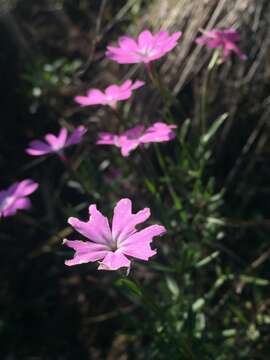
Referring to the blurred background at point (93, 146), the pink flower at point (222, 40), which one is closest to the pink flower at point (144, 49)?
the pink flower at point (222, 40)

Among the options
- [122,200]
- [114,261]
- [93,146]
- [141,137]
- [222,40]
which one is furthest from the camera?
[93,146]

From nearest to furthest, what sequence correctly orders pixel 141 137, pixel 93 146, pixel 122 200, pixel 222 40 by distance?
pixel 122 200 → pixel 141 137 → pixel 222 40 → pixel 93 146

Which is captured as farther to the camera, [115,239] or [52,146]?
[52,146]

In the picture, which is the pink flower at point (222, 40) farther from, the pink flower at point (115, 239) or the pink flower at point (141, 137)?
the pink flower at point (115, 239)

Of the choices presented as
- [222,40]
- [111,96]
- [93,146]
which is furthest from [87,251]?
[93,146]

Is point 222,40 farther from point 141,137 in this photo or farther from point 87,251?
point 87,251

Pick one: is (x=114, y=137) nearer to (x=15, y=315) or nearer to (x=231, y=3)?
(x=231, y=3)

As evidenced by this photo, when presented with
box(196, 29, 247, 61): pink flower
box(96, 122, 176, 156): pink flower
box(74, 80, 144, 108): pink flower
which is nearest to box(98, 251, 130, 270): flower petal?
box(96, 122, 176, 156): pink flower

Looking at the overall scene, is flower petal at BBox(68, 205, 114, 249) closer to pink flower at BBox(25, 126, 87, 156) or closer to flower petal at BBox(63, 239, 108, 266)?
flower petal at BBox(63, 239, 108, 266)
